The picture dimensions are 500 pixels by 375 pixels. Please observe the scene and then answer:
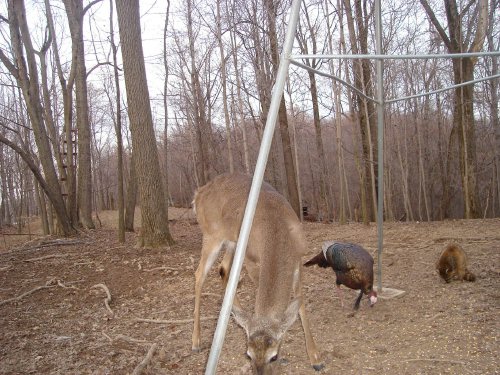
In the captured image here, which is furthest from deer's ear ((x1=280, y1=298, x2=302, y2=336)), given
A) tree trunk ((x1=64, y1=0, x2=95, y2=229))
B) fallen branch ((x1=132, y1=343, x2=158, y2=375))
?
tree trunk ((x1=64, y1=0, x2=95, y2=229))

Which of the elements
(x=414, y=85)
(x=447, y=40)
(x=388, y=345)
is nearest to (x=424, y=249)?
(x=388, y=345)

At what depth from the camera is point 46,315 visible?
5.30m

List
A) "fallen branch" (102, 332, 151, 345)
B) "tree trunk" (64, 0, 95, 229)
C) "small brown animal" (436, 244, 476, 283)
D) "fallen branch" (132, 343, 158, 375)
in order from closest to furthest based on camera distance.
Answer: "fallen branch" (132, 343, 158, 375) → "fallen branch" (102, 332, 151, 345) → "small brown animal" (436, 244, 476, 283) → "tree trunk" (64, 0, 95, 229)

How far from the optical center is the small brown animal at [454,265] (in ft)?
16.6

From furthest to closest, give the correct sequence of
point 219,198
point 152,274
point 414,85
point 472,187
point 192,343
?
point 414,85
point 472,187
point 152,274
point 219,198
point 192,343

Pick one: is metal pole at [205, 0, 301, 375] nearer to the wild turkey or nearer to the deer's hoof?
the deer's hoof

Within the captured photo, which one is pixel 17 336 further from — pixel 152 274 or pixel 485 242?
pixel 485 242

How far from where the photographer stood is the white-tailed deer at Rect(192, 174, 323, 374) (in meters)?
2.87

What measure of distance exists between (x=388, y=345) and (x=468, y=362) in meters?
0.67

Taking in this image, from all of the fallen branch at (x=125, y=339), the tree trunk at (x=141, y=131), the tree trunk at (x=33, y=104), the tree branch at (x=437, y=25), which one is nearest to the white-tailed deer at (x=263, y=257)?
the fallen branch at (x=125, y=339)

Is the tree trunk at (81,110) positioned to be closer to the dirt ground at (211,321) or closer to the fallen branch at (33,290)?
the dirt ground at (211,321)

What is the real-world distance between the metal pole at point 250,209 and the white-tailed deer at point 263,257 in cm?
73

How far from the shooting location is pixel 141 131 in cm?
895

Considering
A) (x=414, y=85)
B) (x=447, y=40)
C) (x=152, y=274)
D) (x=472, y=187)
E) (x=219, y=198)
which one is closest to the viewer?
(x=219, y=198)
